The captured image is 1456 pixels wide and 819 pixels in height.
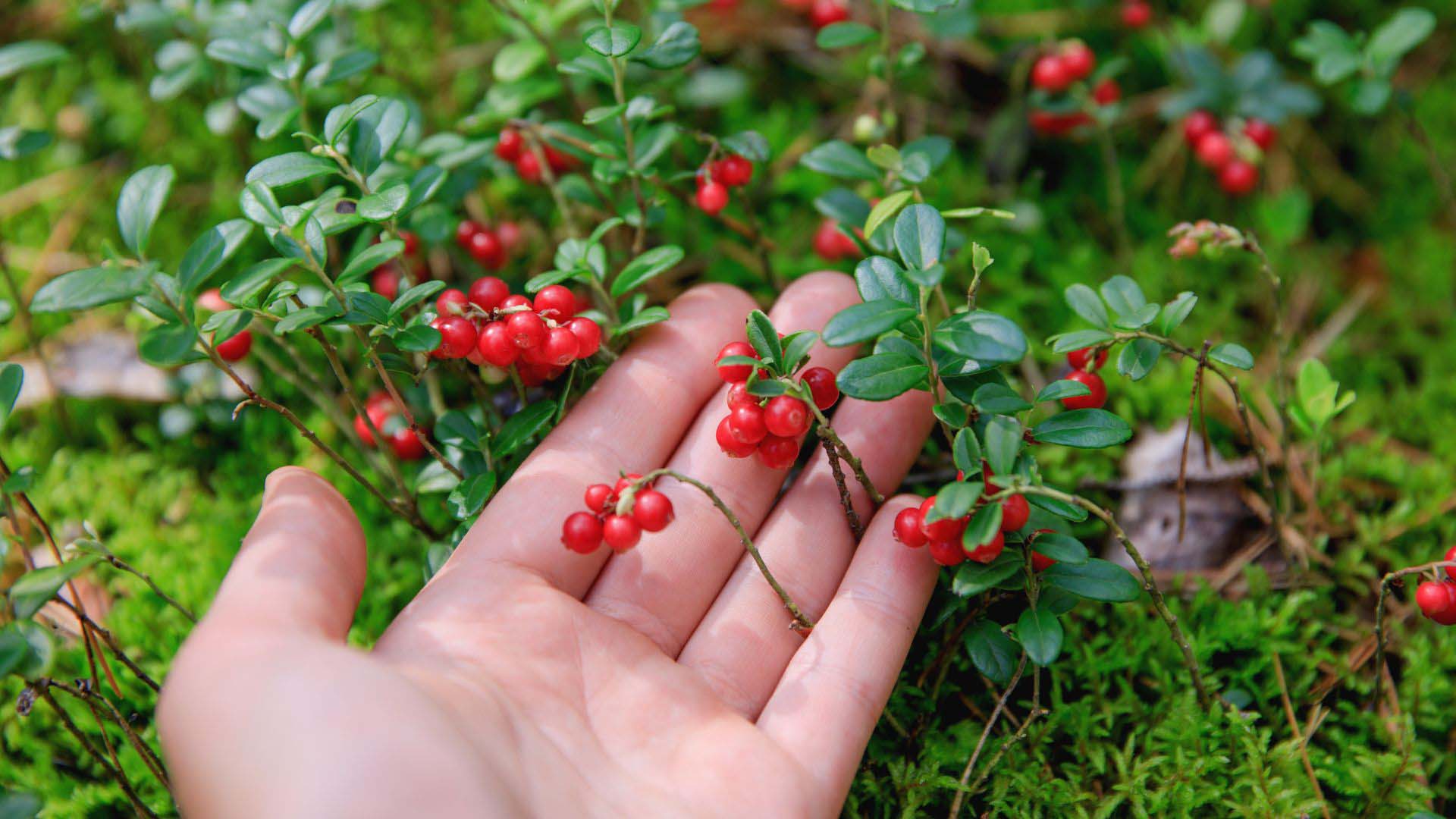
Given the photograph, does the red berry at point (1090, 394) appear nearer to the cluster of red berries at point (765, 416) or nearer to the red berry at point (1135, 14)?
the cluster of red berries at point (765, 416)

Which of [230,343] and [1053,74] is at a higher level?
[1053,74]

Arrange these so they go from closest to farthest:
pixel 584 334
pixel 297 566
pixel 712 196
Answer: pixel 297 566, pixel 584 334, pixel 712 196

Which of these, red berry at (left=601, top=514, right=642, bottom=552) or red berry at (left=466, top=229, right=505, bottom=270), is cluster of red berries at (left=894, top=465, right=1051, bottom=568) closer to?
red berry at (left=601, top=514, right=642, bottom=552)

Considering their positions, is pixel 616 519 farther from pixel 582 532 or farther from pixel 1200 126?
pixel 1200 126

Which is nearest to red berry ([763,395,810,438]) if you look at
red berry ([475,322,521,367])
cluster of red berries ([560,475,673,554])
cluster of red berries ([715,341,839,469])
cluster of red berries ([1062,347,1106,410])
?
cluster of red berries ([715,341,839,469])

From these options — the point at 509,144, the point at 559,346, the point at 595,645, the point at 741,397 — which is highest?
the point at 509,144

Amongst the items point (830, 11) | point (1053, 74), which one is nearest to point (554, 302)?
point (830, 11)
